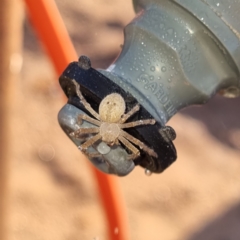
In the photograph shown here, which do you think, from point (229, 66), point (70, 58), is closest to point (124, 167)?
point (229, 66)

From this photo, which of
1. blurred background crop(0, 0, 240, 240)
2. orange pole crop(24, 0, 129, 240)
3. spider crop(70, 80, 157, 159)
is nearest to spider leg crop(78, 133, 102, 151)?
spider crop(70, 80, 157, 159)

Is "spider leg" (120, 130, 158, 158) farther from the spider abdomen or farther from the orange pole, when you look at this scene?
the orange pole

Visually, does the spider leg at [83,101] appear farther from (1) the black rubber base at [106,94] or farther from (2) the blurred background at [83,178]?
(2) the blurred background at [83,178]

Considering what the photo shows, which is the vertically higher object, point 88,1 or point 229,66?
point 88,1

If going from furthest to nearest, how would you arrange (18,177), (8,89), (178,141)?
(178,141)
(18,177)
(8,89)

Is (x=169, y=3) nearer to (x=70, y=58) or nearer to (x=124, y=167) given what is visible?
(x=124, y=167)
